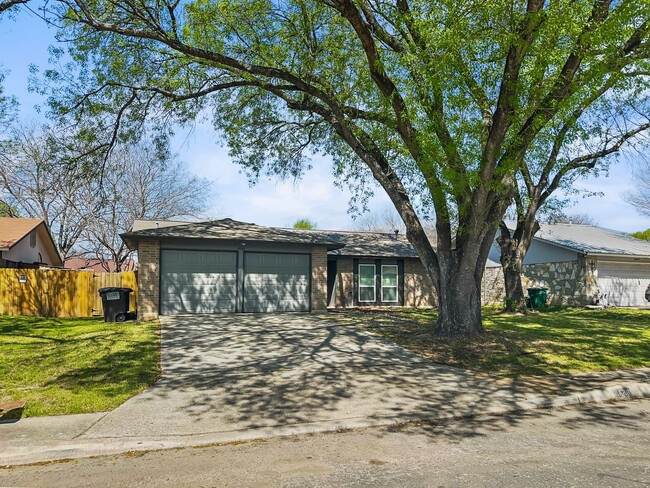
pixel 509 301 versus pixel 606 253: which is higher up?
pixel 606 253


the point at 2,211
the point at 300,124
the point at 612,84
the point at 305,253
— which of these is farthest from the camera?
the point at 2,211

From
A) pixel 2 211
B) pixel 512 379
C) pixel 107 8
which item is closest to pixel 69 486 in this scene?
pixel 512 379

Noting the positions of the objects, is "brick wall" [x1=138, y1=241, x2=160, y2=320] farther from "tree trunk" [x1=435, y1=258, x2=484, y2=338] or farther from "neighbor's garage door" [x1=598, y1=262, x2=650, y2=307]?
"neighbor's garage door" [x1=598, y1=262, x2=650, y2=307]

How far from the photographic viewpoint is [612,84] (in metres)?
9.47

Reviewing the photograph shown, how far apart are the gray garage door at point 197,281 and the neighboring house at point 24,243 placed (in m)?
9.39

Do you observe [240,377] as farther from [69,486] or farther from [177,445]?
[69,486]

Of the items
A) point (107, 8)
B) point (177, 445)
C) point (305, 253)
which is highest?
point (107, 8)

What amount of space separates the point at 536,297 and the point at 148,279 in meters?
17.0

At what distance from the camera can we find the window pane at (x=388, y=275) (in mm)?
24094

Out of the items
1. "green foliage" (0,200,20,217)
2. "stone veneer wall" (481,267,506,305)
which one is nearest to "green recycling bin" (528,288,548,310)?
"stone veneer wall" (481,267,506,305)

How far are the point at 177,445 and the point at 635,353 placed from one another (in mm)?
9719

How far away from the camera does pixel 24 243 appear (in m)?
25.4

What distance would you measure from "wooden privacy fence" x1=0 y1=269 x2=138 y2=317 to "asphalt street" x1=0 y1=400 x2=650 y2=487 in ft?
53.3

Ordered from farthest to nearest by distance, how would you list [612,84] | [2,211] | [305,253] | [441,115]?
[2,211], [305,253], [441,115], [612,84]
